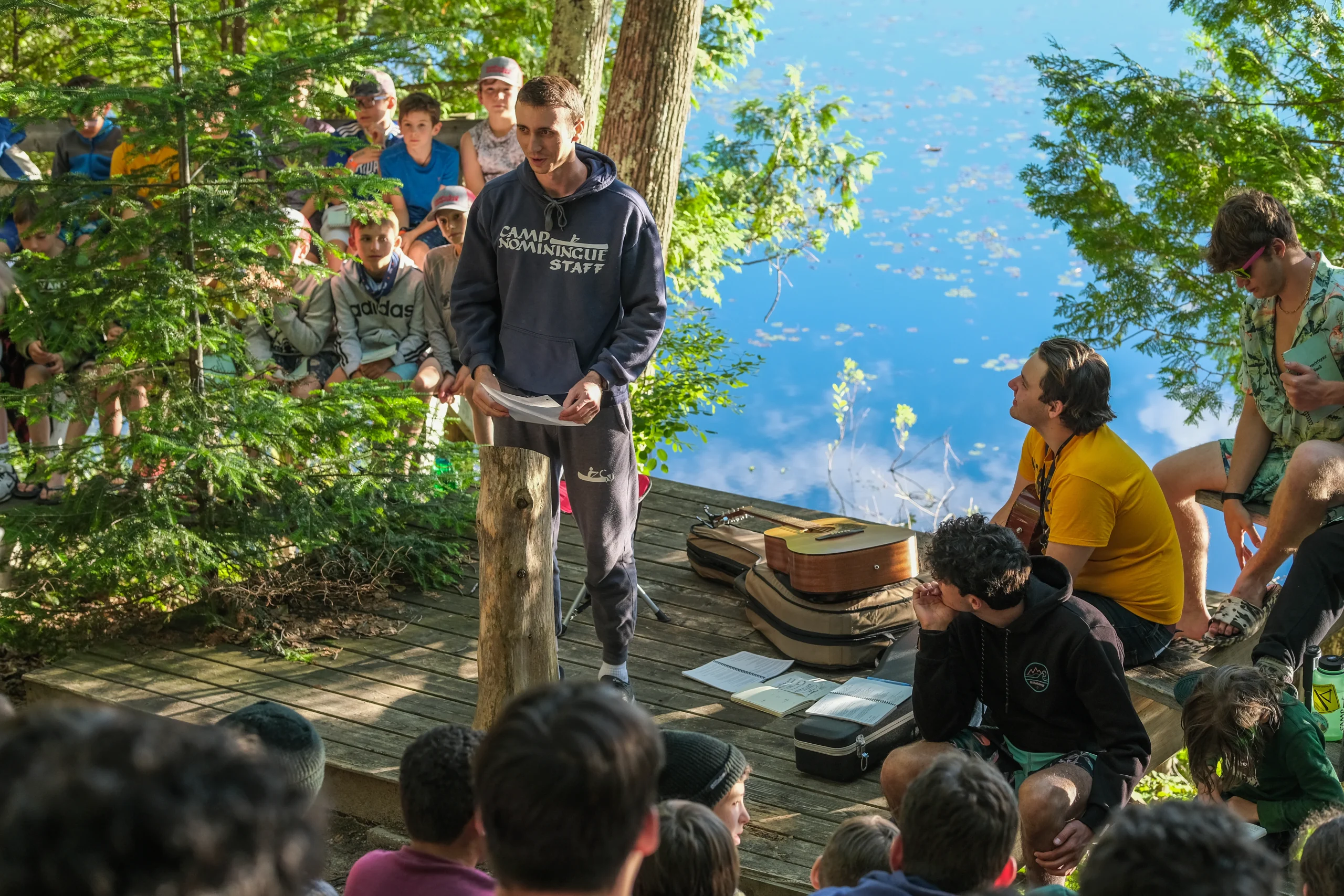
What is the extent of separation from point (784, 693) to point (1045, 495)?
113 centimetres

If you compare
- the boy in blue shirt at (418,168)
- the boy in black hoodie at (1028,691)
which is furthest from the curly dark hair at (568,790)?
the boy in blue shirt at (418,168)

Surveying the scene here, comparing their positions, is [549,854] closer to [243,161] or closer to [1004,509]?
[1004,509]

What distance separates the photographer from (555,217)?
12.0ft

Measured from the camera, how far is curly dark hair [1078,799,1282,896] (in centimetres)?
141

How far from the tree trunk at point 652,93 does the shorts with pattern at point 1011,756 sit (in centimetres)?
298

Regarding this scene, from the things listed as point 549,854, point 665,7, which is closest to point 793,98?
point 665,7

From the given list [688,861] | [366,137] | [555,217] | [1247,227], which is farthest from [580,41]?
[688,861]

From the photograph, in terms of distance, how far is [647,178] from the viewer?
5461mm

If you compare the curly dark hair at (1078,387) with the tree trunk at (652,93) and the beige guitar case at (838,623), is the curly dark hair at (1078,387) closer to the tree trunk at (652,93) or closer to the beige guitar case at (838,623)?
the beige guitar case at (838,623)

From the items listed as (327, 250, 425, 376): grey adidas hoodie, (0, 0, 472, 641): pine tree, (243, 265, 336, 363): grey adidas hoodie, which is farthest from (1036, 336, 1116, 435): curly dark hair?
(243, 265, 336, 363): grey adidas hoodie

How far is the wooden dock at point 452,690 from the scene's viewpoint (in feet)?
11.6

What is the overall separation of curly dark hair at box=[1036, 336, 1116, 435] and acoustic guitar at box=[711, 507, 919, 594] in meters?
1.02

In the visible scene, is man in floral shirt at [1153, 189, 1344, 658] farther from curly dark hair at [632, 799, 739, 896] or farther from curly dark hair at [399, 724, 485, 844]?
curly dark hair at [399, 724, 485, 844]

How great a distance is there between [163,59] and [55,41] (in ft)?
19.5
